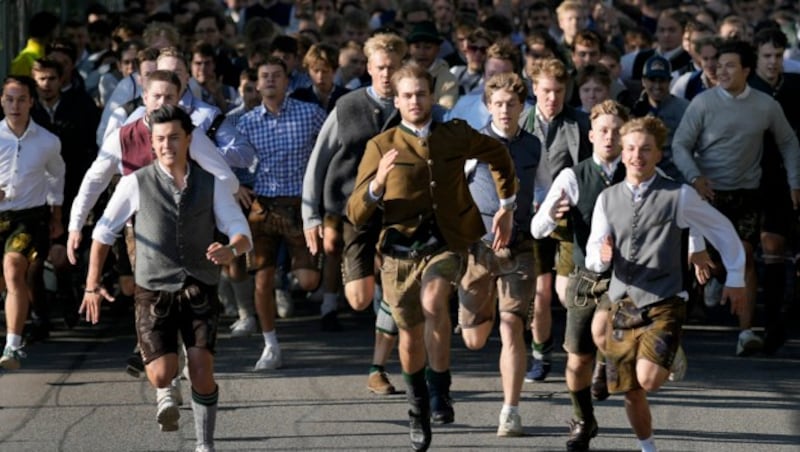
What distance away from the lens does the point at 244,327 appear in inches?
561

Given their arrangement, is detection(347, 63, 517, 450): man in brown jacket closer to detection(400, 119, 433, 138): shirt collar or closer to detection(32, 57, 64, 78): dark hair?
detection(400, 119, 433, 138): shirt collar

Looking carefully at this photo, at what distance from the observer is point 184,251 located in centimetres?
1001

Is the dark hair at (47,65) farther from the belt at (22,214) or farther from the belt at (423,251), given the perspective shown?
the belt at (423,251)

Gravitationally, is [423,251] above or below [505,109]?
below

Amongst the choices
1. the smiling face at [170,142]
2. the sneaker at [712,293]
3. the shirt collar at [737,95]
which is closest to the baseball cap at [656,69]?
the shirt collar at [737,95]

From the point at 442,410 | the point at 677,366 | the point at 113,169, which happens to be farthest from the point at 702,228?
the point at 113,169

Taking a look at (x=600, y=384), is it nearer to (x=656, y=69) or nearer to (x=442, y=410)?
(x=442, y=410)

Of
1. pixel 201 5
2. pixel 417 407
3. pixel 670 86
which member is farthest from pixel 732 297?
pixel 201 5

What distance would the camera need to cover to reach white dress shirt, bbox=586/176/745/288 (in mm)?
9781

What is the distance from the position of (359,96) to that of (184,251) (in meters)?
2.51

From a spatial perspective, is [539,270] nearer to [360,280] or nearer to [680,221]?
[360,280]

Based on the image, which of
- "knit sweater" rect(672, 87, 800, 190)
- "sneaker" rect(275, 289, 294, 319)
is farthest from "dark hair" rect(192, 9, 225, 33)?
"knit sweater" rect(672, 87, 800, 190)

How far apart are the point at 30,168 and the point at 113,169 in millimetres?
2338

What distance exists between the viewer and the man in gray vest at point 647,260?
386 inches
